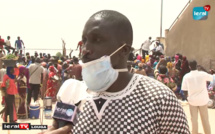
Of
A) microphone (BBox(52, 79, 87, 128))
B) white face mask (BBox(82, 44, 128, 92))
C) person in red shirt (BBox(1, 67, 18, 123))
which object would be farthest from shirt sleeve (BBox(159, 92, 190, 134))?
person in red shirt (BBox(1, 67, 18, 123))

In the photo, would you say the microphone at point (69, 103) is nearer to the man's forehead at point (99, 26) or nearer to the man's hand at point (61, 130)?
the man's hand at point (61, 130)

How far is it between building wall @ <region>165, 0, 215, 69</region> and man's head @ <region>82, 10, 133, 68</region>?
17.4m

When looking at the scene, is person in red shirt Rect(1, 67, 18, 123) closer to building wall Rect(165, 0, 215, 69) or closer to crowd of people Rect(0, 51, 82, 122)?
crowd of people Rect(0, 51, 82, 122)

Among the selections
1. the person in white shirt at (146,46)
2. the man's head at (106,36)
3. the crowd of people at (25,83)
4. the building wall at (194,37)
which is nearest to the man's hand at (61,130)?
the man's head at (106,36)

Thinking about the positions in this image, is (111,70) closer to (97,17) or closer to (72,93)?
(97,17)

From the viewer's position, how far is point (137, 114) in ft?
5.20

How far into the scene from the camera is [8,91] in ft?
27.4

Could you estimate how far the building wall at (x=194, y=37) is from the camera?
1878 centimetres

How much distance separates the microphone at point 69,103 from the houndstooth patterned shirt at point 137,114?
0.54 meters

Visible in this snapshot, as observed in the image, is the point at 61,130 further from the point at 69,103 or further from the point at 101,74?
the point at 101,74

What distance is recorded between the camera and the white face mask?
168 cm

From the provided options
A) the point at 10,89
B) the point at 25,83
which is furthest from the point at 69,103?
the point at 25,83

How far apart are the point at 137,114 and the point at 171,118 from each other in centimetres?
15

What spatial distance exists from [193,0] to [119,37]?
64.3 feet
